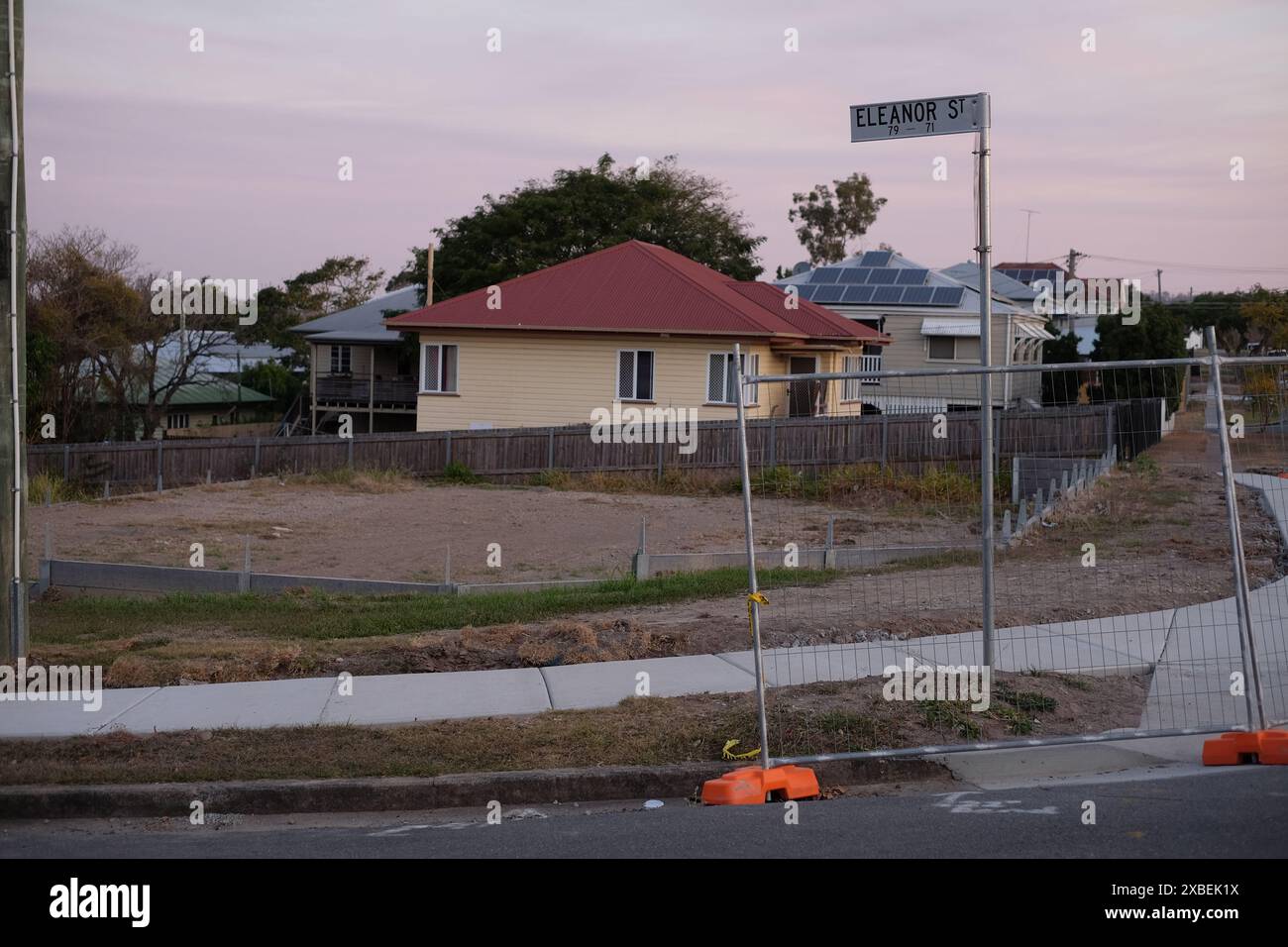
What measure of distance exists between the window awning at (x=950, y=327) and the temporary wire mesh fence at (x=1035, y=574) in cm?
2782

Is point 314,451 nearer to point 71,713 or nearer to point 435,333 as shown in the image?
point 435,333

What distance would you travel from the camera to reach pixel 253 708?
336 inches

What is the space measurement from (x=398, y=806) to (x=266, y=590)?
27.2ft

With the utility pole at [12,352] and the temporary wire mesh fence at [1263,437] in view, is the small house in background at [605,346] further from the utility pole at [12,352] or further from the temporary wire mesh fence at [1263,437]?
the utility pole at [12,352]

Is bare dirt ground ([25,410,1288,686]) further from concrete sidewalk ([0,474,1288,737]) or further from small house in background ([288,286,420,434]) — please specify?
small house in background ([288,286,420,434])

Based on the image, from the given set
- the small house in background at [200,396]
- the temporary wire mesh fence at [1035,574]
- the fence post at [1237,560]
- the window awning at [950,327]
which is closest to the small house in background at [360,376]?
the small house in background at [200,396]

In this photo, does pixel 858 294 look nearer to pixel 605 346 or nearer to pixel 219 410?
pixel 605 346

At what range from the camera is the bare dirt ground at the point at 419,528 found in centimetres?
1680

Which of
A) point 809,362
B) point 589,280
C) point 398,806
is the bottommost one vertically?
point 398,806

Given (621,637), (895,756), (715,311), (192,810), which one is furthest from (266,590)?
(715,311)

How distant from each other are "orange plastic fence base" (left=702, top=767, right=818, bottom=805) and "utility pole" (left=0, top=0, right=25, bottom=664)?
6.01 metres

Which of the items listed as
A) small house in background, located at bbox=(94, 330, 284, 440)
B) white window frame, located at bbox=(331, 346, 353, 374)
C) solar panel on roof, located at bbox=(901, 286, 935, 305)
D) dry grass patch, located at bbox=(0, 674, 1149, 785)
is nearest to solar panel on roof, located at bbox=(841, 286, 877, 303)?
solar panel on roof, located at bbox=(901, 286, 935, 305)

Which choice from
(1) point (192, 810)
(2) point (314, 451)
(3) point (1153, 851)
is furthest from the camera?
(2) point (314, 451)

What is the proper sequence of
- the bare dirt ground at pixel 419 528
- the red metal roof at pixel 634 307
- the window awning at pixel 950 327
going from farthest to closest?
the window awning at pixel 950 327 → the red metal roof at pixel 634 307 → the bare dirt ground at pixel 419 528
